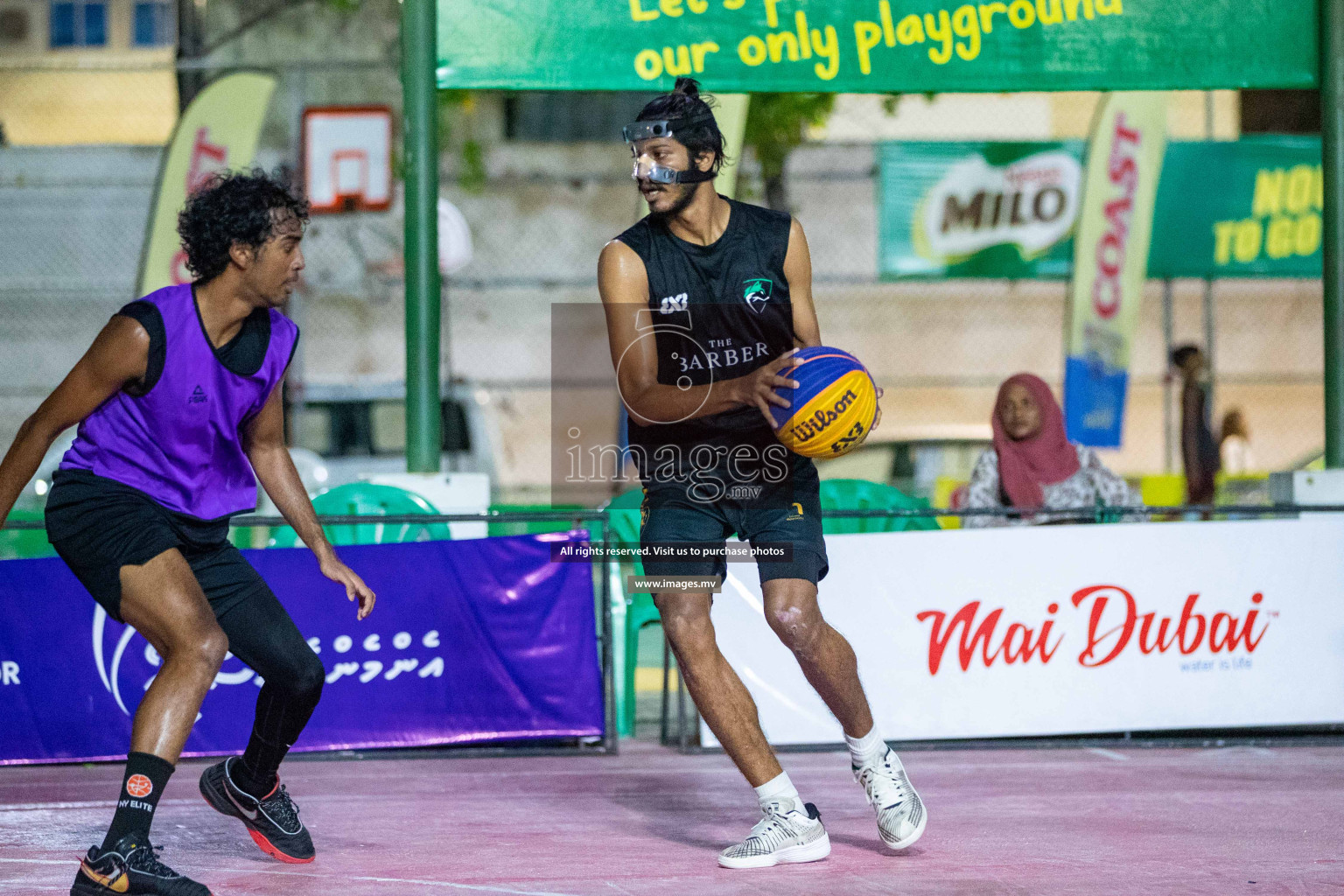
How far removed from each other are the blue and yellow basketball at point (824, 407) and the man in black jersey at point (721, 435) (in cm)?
24

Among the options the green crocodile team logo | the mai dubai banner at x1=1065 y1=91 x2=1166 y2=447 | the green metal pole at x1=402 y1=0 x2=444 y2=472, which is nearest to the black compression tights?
the green crocodile team logo

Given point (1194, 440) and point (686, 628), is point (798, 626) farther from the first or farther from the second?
point (1194, 440)

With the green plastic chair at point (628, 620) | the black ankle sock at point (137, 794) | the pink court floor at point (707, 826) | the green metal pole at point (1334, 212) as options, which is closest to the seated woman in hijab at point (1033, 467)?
the green metal pole at point (1334, 212)

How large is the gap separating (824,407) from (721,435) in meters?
0.52

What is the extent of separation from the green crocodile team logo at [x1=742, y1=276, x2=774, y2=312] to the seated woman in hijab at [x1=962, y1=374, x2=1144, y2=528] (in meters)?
3.46

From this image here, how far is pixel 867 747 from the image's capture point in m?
4.65

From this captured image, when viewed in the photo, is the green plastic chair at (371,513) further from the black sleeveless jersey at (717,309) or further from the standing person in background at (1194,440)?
the standing person in background at (1194,440)

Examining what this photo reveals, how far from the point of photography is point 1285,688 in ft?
23.0

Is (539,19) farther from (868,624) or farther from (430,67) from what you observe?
(868,624)

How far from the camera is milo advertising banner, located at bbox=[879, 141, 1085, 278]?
596 inches

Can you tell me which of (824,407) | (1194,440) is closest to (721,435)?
(824,407)

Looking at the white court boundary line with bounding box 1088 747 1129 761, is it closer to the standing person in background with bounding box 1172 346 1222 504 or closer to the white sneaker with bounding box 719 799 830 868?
the white sneaker with bounding box 719 799 830 868

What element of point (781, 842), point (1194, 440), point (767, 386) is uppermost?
point (767, 386)

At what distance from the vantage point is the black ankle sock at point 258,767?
461 centimetres
